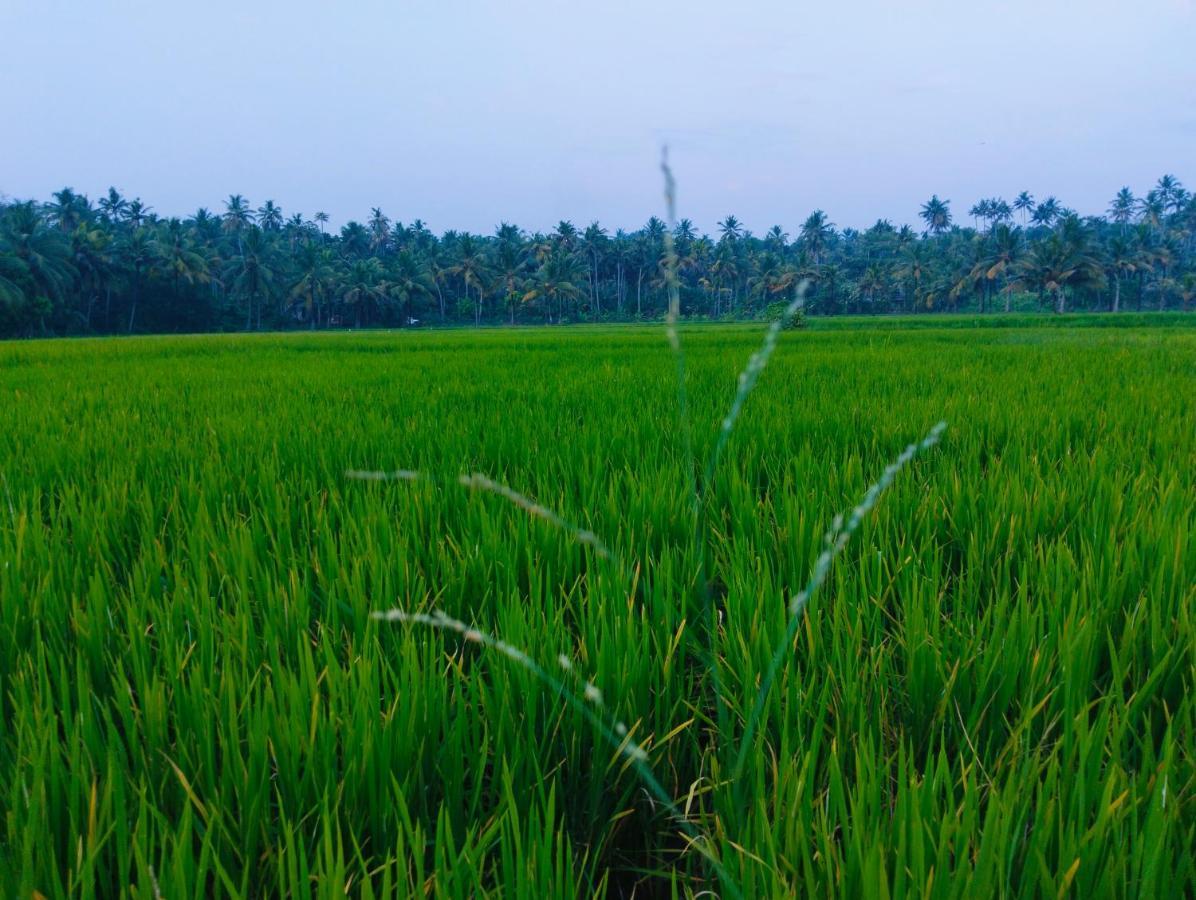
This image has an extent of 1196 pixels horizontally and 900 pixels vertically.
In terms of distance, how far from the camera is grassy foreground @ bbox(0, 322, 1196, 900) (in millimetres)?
705

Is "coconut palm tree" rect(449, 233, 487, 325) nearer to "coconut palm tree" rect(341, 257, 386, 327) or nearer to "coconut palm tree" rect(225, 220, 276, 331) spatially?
"coconut palm tree" rect(341, 257, 386, 327)

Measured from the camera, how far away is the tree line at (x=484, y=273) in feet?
154

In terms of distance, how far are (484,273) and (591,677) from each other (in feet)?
222

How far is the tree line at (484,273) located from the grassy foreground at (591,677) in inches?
1452

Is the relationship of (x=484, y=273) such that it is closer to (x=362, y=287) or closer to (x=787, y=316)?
(x=362, y=287)

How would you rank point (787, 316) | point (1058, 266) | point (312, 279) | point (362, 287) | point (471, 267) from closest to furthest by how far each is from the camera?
point (787, 316) → point (1058, 266) → point (312, 279) → point (362, 287) → point (471, 267)

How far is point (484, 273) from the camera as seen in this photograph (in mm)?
65938

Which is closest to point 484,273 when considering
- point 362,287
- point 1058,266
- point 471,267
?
point 471,267

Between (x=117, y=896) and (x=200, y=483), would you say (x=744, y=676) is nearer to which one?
(x=117, y=896)

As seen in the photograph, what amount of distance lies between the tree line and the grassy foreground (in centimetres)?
3688

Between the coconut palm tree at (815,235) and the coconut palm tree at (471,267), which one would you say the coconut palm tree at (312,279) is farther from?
the coconut palm tree at (815,235)

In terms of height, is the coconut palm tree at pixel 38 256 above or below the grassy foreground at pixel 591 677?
above

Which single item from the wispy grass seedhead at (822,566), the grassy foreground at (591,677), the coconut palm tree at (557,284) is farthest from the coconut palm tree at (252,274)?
the wispy grass seedhead at (822,566)

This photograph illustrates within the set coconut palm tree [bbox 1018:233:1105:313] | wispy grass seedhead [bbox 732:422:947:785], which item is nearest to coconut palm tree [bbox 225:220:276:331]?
coconut palm tree [bbox 1018:233:1105:313]
